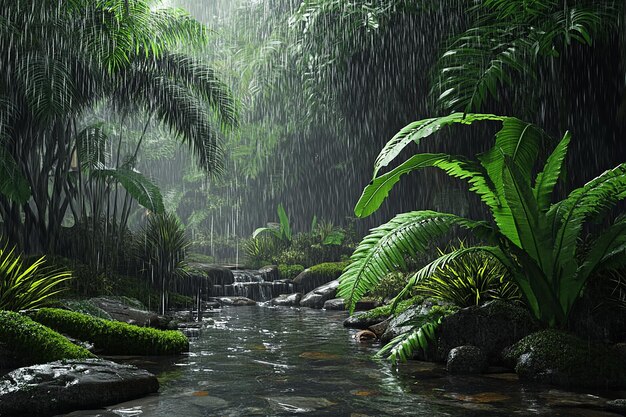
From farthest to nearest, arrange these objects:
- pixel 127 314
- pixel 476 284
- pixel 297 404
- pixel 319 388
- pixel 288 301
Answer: pixel 288 301, pixel 127 314, pixel 476 284, pixel 319 388, pixel 297 404

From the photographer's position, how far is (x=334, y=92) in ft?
49.3

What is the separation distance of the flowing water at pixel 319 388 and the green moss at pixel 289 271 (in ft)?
39.7

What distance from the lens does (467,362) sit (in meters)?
6.13

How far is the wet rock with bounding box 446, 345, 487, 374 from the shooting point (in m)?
6.11

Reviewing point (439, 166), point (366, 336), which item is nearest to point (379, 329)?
point (366, 336)

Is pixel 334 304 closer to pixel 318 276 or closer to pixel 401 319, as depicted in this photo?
pixel 318 276

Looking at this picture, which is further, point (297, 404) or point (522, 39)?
point (522, 39)

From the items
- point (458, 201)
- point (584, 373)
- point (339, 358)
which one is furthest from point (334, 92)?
point (584, 373)

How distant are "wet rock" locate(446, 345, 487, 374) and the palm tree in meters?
7.20

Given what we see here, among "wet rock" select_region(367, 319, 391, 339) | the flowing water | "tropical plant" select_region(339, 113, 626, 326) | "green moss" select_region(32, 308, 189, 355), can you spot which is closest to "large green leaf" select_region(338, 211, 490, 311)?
"tropical plant" select_region(339, 113, 626, 326)

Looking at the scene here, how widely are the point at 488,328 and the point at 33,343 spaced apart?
4743 mm

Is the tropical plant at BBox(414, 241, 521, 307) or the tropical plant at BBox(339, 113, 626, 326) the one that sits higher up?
the tropical plant at BBox(339, 113, 626, 326)

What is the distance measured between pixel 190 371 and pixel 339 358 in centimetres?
176

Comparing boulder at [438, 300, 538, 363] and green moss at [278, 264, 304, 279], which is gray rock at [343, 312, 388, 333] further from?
green moss at [278, 264, 304, 279]
